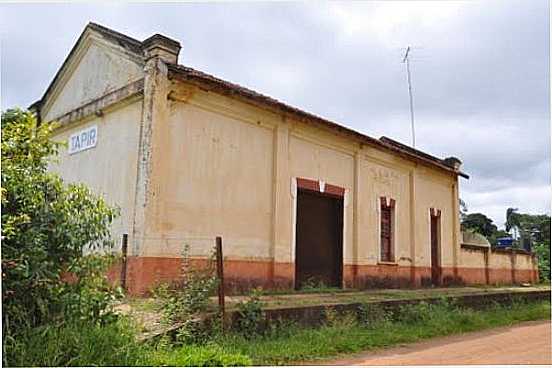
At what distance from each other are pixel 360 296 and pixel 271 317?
3.58 meters

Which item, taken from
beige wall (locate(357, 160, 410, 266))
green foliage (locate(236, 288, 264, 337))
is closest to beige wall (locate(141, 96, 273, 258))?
green foliage (locate(236, 288, 264, 337))

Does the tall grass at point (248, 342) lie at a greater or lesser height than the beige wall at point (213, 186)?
lesser

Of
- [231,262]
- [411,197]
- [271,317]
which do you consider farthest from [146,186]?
[411,197]

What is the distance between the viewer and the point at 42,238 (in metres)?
5.76

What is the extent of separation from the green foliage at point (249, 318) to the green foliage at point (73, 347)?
200cm

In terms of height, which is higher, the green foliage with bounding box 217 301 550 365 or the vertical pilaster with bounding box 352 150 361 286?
the vertical pilaster with bounding box 352 150 361 286

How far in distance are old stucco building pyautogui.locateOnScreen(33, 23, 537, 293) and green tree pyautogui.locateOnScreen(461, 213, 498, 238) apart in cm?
2672

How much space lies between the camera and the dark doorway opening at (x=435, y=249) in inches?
672

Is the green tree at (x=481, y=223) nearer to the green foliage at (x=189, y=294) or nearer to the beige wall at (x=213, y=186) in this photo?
the beige wall at (x=213, y=186)

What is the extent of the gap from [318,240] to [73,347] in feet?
26.3

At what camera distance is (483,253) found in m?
19.9

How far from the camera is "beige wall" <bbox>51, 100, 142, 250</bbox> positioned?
9703 mm

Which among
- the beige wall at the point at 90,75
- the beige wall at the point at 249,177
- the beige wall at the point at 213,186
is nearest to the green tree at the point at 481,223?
the beige wall at the point at 249,177

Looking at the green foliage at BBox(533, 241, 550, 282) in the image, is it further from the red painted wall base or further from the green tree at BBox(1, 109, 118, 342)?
the green tree at BBox(1, 109, 118, 342)
